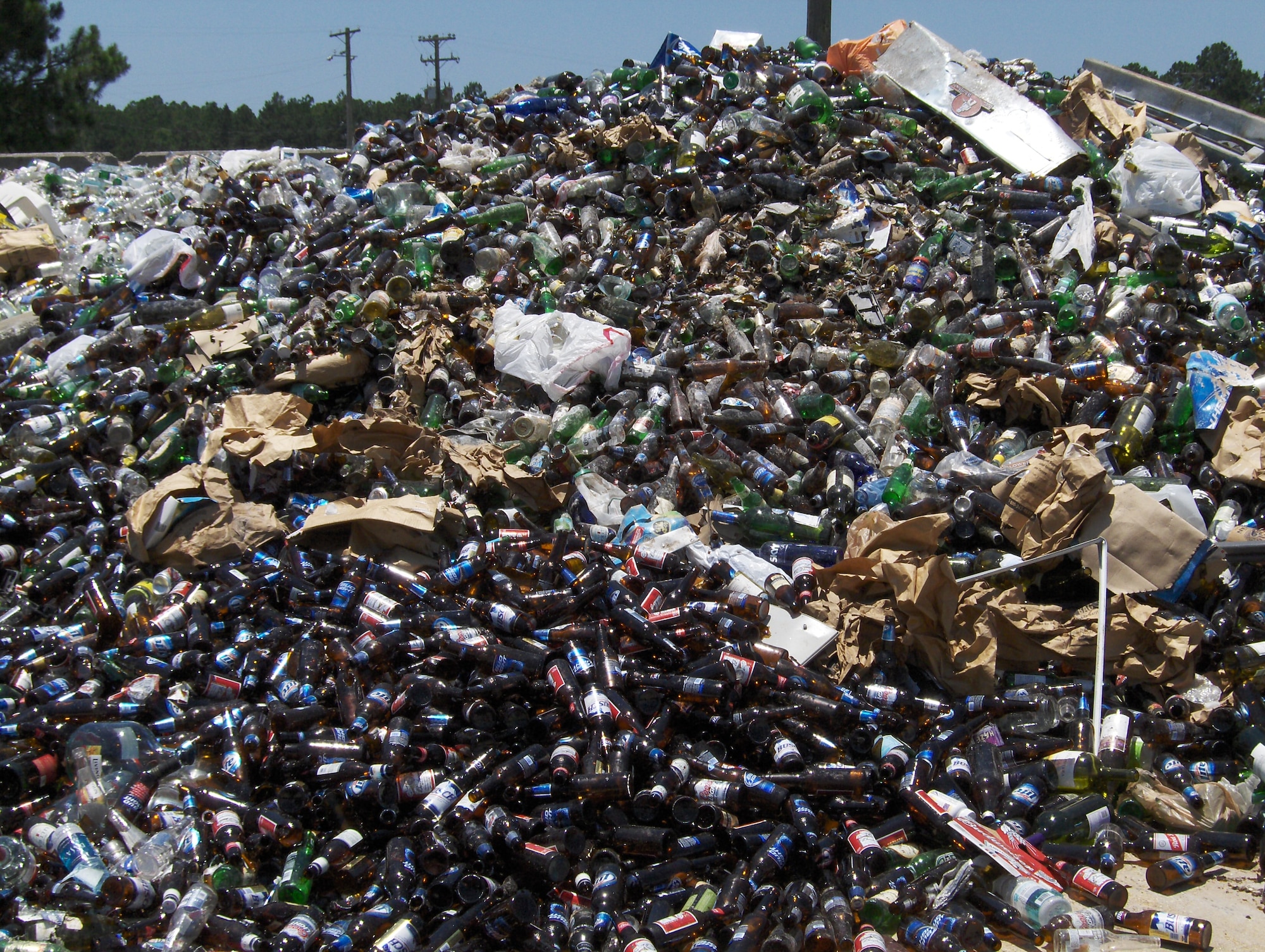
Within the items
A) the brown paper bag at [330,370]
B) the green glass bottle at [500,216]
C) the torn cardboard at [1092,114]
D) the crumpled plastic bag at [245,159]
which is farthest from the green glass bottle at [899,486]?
the crumpled plastic bag at [245,159]

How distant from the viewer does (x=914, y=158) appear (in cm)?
759

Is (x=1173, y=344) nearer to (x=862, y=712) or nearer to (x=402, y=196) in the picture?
(x=862, y=712)

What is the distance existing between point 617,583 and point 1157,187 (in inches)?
229

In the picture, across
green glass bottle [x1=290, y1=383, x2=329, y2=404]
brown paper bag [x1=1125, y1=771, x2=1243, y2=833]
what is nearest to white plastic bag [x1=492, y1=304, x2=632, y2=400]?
green glass bottle [x1=290, y1=383, x2=329, y2=404]

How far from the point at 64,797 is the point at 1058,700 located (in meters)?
4.26

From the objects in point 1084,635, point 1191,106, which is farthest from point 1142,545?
point 1191,106

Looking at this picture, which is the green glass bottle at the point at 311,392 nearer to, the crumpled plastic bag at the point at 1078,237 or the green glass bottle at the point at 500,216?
the green glass bottle at the point at 500,216

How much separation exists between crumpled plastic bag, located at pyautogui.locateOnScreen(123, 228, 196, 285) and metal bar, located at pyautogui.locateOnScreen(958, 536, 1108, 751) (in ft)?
22.1

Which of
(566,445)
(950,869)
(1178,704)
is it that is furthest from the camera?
(566,445)

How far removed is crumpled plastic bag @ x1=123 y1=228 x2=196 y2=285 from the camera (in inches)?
281

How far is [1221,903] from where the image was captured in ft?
9.77

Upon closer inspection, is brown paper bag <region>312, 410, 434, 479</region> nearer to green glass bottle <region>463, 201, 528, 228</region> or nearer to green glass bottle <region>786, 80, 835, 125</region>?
green glass bottle <region>463, 201, 528, 228</region>

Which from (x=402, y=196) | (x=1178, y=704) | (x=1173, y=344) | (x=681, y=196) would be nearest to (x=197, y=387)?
(x=402, y=196)

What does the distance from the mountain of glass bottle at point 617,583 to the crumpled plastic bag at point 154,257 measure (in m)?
0.10
